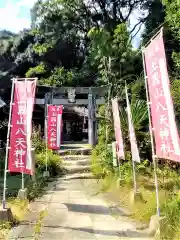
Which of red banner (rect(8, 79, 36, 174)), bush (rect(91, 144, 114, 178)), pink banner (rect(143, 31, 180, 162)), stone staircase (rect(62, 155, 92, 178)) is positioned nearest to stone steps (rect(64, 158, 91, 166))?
stone staircase (rect(62, 155, 92, 178))

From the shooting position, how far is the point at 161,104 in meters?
5.29

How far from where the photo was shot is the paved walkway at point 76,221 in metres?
6.05

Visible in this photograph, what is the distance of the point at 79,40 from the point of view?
29766 millimetres

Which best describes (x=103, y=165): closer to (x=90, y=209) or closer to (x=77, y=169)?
(x=77, y=169)

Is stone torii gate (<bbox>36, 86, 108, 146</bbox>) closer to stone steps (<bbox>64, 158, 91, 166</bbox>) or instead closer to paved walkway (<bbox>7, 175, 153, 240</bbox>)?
stone steps (<bbox>64, 158, 91, 166</bbox>)

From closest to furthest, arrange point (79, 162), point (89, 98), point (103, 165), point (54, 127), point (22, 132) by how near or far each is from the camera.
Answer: point (22, 132)
point (103, 165)
point (54, 127)
point (79, 162)
point (89, 98)

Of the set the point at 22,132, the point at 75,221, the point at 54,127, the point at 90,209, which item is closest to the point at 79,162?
the point at 54,127

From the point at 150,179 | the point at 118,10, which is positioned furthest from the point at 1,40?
the point at 150,179

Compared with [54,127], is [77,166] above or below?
below

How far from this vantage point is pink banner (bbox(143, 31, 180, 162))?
4.99 metres

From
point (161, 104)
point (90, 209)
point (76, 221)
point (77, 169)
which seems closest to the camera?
point (161, 104)

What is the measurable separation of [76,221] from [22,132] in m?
1.99

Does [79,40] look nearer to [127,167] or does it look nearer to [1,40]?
[1,40]

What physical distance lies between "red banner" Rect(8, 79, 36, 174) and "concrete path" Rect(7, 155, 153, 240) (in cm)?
104
